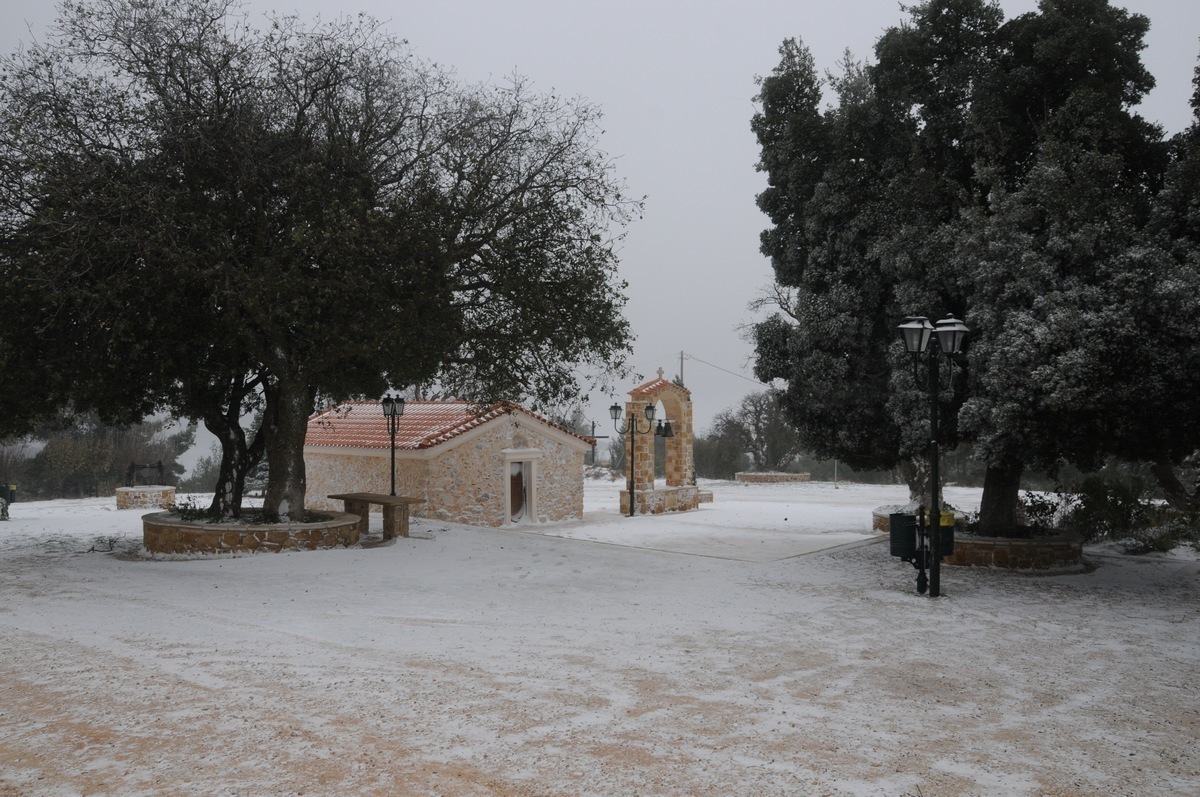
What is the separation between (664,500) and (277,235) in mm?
14960

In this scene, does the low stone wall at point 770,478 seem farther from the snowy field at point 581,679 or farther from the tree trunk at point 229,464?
the tree trunk at point 229,464

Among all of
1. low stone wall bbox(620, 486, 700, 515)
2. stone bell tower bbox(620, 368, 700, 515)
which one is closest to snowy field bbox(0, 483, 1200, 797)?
low stone wall bbox(620, 486, 700, 515)

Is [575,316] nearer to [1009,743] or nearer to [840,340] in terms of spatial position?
[840,340]

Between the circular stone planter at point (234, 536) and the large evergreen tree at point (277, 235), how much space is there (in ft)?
2.91

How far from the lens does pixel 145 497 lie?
23062 mm

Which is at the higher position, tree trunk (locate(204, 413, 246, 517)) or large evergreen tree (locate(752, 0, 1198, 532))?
large evergreen tree (locate(752, 0, 1198, 532))

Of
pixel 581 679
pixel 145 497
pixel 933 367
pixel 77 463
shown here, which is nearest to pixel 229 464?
pixel 145 497

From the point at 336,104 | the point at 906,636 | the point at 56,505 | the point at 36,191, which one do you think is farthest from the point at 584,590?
the point at 56,505

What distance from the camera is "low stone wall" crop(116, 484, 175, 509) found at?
22797 millimetres

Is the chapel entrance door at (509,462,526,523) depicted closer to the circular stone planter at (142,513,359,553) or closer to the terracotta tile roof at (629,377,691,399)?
the terracotta tile roof at (629,377,691,399)

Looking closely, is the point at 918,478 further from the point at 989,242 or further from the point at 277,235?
the point at 277,235

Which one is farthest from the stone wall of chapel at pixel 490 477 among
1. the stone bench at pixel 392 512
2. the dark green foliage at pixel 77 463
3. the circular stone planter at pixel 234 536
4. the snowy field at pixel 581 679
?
the dark green foliage at pixel 77 463

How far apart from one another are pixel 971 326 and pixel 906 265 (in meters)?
1.30

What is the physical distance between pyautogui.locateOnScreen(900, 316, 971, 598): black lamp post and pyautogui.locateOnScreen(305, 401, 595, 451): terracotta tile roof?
9.60m
